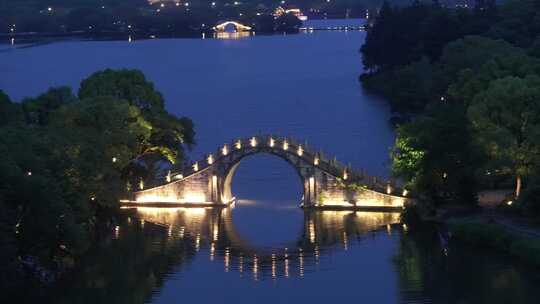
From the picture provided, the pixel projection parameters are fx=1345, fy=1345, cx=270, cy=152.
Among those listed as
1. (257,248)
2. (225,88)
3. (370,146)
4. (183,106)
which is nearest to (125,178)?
(257,248)

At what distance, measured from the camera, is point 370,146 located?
75688 mm

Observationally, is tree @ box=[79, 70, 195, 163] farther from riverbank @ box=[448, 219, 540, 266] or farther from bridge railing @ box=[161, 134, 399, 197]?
riverbank @ box=[448, 219, 540, 266]

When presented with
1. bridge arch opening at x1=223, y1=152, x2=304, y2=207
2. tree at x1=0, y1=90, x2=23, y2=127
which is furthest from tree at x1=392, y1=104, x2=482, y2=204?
tree at x1=0, y1=90, x2=23, y2=127

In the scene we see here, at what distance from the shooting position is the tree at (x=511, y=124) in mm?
49188

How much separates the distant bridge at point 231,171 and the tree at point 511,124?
5.29 metres

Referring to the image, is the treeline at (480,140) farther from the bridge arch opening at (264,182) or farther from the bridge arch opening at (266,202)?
the bridge arch opening at (264,182)

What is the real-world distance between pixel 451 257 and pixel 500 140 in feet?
17.7

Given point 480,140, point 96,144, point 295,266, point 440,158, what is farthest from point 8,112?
point 480,140

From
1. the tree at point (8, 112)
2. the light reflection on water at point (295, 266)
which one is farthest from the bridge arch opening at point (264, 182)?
the tree at point (8, 112)

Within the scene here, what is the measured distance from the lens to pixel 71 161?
4762cm

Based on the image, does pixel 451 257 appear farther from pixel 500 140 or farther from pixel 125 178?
pixel 125 178

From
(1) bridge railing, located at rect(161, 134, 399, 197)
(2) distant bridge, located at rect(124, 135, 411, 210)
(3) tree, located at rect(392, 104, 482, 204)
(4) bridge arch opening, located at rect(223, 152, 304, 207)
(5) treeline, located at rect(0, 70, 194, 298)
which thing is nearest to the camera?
(5) treeline, located at rect(0, 70, 194, 298)

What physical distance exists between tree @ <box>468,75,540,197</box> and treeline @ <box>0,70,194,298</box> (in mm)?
14177

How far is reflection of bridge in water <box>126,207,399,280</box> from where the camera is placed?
47.7m
